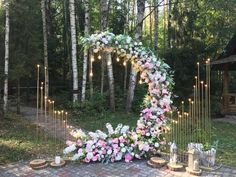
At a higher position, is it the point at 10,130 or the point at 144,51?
the point at 144,51

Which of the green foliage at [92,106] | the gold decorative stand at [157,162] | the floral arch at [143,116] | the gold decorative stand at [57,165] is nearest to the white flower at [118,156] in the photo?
the floral arch at [143,116]

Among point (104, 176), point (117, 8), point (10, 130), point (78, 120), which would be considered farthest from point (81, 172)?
point (117, 8)

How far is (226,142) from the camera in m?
9.09

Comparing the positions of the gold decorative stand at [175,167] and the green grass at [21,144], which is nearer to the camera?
the gold decorative stand at [175,167]

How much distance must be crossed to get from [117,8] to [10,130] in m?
11.2

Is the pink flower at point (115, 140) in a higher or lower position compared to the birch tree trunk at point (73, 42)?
lower

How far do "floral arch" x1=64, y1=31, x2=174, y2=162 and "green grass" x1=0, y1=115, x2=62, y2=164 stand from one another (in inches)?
36.3

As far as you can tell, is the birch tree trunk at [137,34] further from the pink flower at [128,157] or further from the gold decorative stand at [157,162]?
the gold decorative stand at [157,162]

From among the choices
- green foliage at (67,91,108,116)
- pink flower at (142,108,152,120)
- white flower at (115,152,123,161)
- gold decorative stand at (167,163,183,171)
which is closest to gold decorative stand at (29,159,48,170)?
→ white flower at (115,152,123,161)

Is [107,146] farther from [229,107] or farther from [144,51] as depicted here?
Answer: [229,107]

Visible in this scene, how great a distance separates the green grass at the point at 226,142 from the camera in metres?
7.37

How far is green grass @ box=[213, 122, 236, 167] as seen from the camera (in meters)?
7.37

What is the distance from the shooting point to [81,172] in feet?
22.1

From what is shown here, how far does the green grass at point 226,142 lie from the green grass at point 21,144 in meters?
3.57
